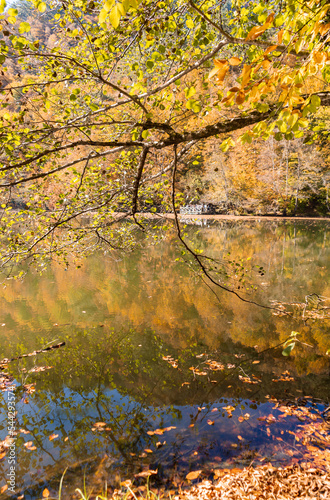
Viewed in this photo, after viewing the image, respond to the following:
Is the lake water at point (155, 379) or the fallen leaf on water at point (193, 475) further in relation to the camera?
the lake water at point (155, 379)

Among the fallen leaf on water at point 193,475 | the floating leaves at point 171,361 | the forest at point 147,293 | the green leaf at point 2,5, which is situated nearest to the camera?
the green leaf at point 2,5

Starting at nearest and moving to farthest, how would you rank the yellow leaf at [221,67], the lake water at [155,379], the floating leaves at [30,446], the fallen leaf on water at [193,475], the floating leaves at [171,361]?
1. the yellow leaf at [221,67]
2. the fallen leaf on water at [193,475]
3. the lake water at [155,379]
4. the floating leaves at [30,446]
5. the floating leaves at [171,361]

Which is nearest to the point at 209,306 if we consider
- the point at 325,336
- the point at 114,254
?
the point at 325,336

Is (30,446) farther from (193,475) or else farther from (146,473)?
(193,475)

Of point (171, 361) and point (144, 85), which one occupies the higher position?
point (144, 85)

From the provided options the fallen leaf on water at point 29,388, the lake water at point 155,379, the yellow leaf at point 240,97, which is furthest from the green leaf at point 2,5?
the fallen leaf on water at point 29,388

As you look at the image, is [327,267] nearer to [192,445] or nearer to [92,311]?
[92,311]

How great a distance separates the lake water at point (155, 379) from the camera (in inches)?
142

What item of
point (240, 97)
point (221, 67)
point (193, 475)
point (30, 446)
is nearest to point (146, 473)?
point (193, 475)

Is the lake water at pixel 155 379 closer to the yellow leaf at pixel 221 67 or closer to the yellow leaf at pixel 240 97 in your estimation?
the yellow leaf at pixel 240 97

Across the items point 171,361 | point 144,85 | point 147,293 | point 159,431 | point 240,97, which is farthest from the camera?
point 147,293

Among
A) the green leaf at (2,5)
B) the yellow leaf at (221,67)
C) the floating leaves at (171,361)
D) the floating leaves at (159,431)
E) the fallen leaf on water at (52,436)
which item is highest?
the green leaf at (2,5)

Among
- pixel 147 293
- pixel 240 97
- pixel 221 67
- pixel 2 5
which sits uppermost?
pixel 2 5

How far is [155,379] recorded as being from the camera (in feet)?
17.4
